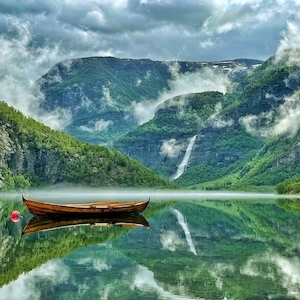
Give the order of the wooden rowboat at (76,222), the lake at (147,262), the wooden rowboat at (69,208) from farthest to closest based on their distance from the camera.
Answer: the wooden rowboat at (69,208), the wooden rowboat at (76,222), the lake at (147,262)

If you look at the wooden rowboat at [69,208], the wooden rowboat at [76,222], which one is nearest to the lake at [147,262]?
the wooden rowboat at [76,222]

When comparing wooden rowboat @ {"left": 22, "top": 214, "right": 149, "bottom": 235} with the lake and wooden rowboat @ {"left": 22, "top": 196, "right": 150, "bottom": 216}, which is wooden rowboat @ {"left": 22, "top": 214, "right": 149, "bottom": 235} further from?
wooden rowboat @ {"left": 22, "top": 196, "right": 150, "bottom": 216}

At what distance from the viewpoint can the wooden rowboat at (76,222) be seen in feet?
206

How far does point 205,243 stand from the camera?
53125mm

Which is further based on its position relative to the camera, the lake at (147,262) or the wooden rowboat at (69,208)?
the wooden rowboat at (69,208)

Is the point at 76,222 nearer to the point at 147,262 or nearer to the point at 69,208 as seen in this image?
the point at 69,208

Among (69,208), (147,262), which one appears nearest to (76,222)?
(69,208)

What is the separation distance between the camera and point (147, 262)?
41.1 m

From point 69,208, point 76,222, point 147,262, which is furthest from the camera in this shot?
point 69,208

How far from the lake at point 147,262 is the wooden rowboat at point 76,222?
2.66 feet

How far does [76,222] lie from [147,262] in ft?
97.3

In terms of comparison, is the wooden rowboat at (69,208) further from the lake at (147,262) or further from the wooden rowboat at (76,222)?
the lake at (147,262)

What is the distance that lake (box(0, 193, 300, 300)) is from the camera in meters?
30.9

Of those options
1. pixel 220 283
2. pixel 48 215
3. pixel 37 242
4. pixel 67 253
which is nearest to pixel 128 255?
pixel 67 253
